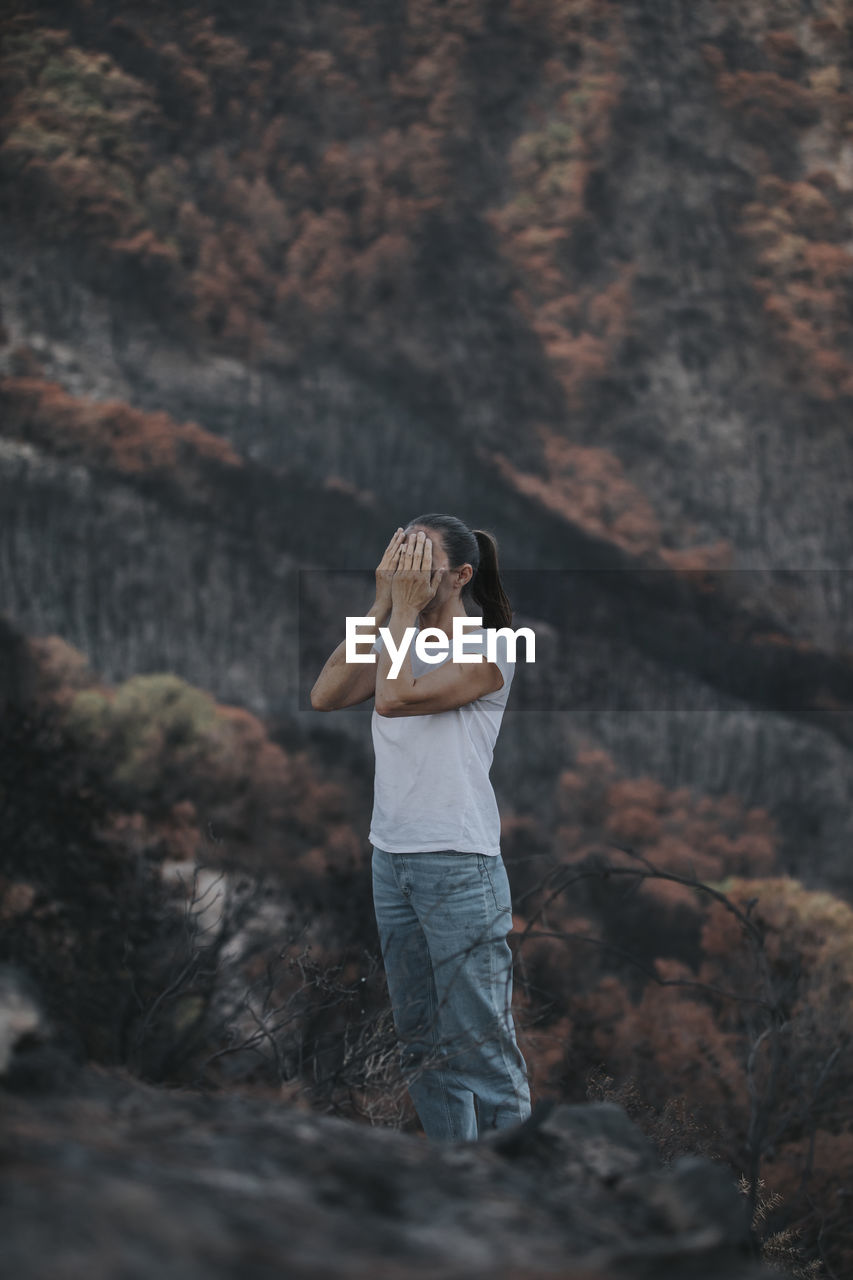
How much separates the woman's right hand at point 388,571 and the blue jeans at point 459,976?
453 mm

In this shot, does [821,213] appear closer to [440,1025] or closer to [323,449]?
[323,449]

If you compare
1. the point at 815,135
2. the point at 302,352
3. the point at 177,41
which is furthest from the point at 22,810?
the point at 815,135

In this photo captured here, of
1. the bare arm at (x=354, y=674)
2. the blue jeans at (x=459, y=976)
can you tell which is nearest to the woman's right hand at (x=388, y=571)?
the bare arm at (x=354, y=674)

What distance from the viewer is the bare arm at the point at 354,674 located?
2.05m

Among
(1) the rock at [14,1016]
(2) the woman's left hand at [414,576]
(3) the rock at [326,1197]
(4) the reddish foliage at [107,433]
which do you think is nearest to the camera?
(3) the rock at [326,1197]

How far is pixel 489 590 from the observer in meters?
2.18

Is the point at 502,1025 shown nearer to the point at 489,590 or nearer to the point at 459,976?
the point at 459,976

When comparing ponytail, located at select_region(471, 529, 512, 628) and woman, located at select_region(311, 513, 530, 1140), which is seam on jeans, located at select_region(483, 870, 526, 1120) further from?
ponytail, located at select_region(471, 529, 512, 628)

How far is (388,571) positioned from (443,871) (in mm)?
544

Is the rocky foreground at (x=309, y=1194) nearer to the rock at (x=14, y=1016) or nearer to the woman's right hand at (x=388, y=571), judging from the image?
the rock at (x=14, y=1016)

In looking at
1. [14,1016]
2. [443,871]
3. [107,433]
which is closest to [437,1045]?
[443,871]

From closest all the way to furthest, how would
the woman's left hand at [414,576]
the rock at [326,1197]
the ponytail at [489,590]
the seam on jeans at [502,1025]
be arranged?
the rock at [326,1197], the seam on jeans at [502,1025], the woman's left hand at [414,576], the ponytail at [489,590]
